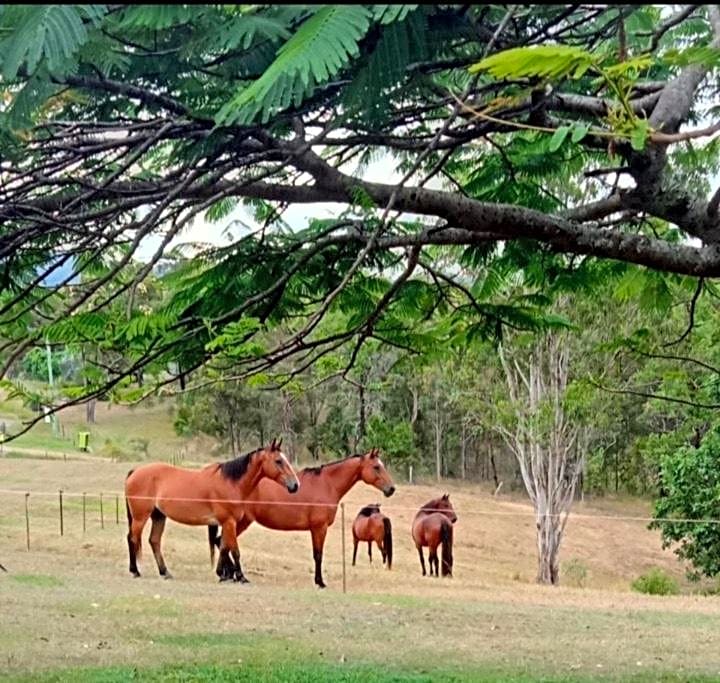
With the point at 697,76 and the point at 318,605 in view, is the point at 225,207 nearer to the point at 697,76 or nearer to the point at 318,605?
the point at 697,76

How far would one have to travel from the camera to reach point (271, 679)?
5.87m

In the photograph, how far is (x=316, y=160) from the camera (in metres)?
3.39

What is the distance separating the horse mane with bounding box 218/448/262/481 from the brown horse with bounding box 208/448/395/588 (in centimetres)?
53

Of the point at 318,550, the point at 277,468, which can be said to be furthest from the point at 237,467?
the point at 318,550

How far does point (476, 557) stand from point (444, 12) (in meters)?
18.3

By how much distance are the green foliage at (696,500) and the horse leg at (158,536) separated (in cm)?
839

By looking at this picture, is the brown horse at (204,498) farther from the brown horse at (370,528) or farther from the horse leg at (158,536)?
the brown horse at (370,528)

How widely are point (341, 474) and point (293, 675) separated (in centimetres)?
589

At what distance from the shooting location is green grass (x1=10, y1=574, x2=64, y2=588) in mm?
9727

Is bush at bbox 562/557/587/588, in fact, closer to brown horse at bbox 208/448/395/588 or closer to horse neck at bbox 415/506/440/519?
horse neck at bbox 415/506/440/519

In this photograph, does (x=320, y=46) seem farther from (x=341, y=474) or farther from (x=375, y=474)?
(x=341, y=474)

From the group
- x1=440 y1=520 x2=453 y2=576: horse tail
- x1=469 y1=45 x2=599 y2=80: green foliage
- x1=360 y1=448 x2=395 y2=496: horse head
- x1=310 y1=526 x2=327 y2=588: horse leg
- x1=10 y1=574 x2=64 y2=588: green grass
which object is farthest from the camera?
x1=440 y1=520 x2=453 y2=576: horse tail

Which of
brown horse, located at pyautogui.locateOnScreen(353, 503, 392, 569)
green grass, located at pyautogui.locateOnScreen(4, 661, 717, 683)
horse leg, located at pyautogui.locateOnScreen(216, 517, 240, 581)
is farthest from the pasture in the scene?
brown horse, located at pyautogui.locateOnScreen(353, 503, 392, 569)

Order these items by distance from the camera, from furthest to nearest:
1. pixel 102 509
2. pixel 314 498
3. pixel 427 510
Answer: pixel 102 509
pixel 427 510
pixel 314 498
